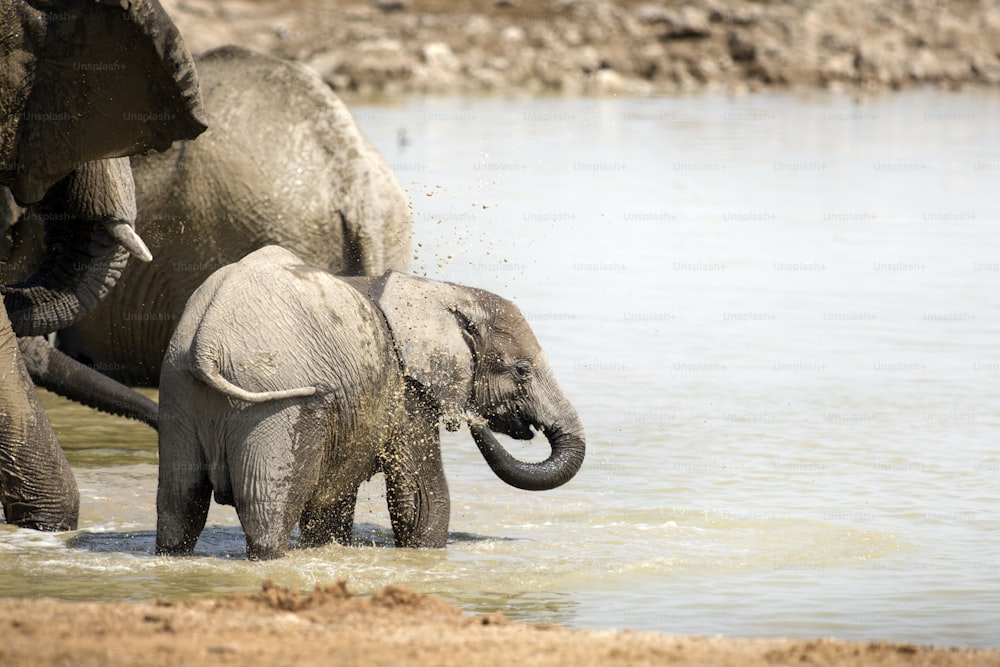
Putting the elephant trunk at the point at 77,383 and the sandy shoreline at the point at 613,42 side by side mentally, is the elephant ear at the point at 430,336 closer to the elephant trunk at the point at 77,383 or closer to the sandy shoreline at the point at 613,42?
the elephant trunk at the point at 77,383

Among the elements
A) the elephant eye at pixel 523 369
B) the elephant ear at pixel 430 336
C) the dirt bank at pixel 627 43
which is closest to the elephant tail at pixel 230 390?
the elephant ear at pixel 430 336

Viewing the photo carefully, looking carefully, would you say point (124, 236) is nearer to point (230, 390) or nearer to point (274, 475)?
point (230, 390)

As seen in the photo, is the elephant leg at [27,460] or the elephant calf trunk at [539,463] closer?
the elephant leg at [27,460]

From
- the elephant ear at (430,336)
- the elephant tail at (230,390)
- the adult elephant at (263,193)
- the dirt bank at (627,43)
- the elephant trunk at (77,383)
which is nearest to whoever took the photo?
the elephant tail at (230,390)

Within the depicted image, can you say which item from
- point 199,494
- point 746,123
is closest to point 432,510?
point 199,494

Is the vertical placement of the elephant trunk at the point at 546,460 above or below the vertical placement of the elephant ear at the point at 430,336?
below

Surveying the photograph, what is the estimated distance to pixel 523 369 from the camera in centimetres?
740

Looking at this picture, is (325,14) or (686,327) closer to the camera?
(686,327)

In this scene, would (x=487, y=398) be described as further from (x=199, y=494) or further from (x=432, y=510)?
(x=199, y=494)

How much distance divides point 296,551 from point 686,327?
6.71 metres

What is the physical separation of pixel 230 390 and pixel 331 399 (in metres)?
0.45

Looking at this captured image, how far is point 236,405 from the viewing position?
6.66m

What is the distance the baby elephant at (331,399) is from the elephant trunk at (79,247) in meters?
0.75

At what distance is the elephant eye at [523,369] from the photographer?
291 inches
